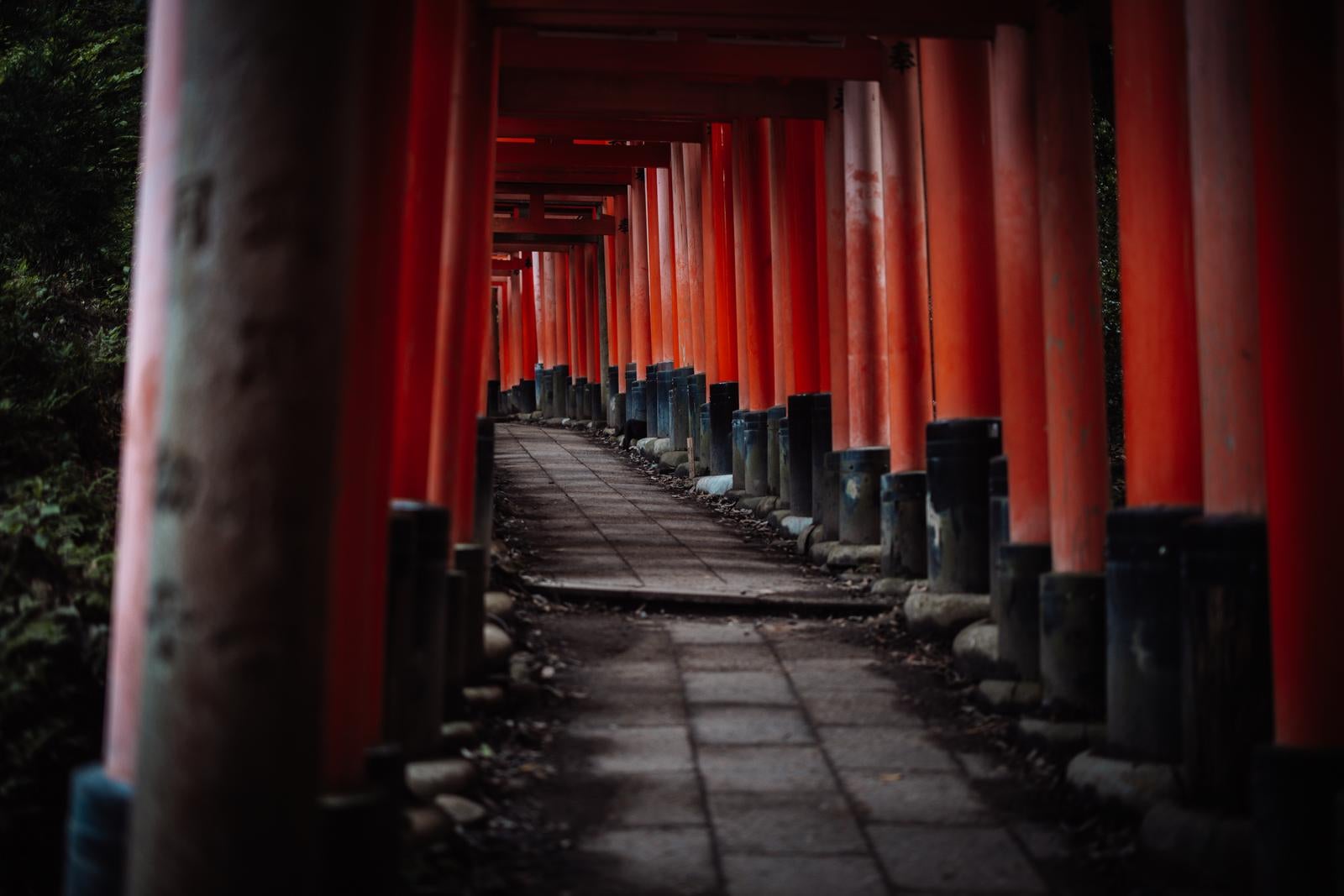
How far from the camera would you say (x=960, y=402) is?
7746mm

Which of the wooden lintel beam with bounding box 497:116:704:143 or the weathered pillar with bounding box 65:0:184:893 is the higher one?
the wooden lintel beam with bounding box 497:116:704:143

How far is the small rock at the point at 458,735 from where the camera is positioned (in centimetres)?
506

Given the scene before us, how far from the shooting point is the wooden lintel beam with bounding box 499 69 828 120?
33.1 ft

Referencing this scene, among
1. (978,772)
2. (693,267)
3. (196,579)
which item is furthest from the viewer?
(693,267)

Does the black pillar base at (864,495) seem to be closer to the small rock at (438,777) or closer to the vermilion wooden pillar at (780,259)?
the vermilion wooden pillar at (780,259)

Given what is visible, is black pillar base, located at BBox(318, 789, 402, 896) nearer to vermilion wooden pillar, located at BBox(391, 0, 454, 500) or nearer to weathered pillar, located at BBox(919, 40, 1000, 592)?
vermilion wooden pillar, located at BBox(391, 0, 454, 500)

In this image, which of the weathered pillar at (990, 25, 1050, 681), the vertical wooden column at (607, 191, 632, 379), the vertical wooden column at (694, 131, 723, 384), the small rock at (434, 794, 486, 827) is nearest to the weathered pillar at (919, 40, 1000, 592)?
the weathered pillar at (990, 25, 1050, 681)

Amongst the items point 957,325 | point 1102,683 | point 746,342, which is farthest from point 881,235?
point 1102,683

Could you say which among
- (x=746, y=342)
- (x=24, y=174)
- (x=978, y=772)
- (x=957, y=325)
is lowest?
(x=978, y=772)

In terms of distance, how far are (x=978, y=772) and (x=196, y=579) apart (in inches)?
148

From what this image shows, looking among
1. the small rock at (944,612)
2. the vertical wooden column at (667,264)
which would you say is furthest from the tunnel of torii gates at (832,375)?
the vertical wooden column at (667,264)

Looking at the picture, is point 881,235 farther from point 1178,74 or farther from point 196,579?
point 196,579

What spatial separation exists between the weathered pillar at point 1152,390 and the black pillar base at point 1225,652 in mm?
422

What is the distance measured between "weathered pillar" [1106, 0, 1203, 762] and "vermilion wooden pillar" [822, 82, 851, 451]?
5.19m
